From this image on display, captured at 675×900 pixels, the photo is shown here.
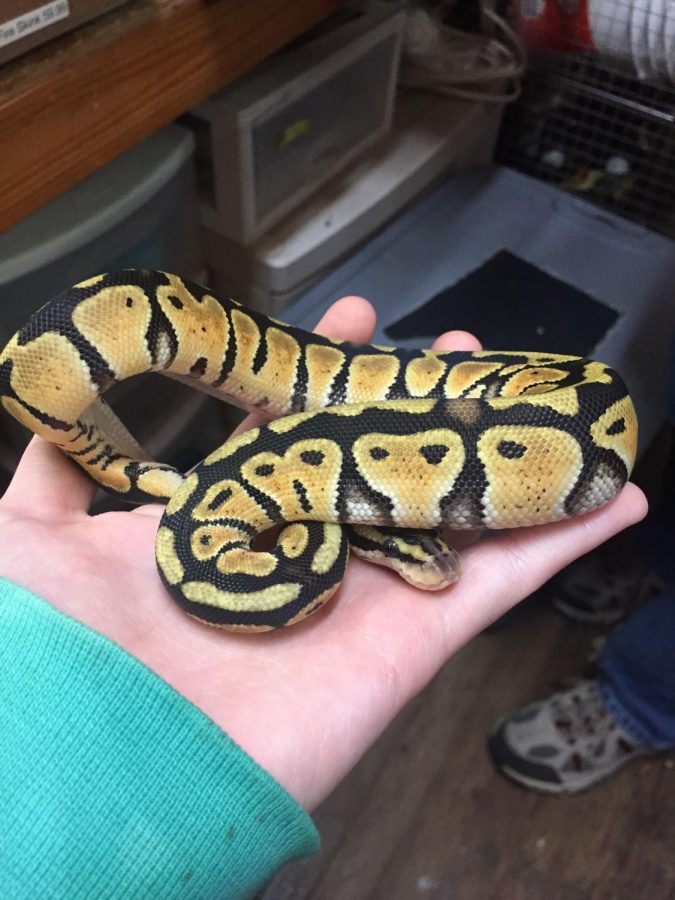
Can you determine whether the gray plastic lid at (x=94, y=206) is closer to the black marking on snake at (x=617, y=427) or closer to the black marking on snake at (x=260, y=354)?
the black marking on snake at (x=260, y=354)

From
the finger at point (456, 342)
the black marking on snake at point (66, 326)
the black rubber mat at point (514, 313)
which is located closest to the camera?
the black marking on snake at point (66, 326)

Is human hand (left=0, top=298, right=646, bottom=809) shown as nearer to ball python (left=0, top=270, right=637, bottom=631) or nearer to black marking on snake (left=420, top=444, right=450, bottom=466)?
ball python (left=0, top=270, right=637, bottom=631)

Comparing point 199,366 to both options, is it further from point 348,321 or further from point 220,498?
point 348,321

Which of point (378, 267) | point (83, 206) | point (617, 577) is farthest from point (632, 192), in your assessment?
point (83, 206)

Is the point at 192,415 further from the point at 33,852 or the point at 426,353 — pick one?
the point at 33,852

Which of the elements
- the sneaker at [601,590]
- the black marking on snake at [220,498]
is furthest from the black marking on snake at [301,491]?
the sneaker at [601,590]
